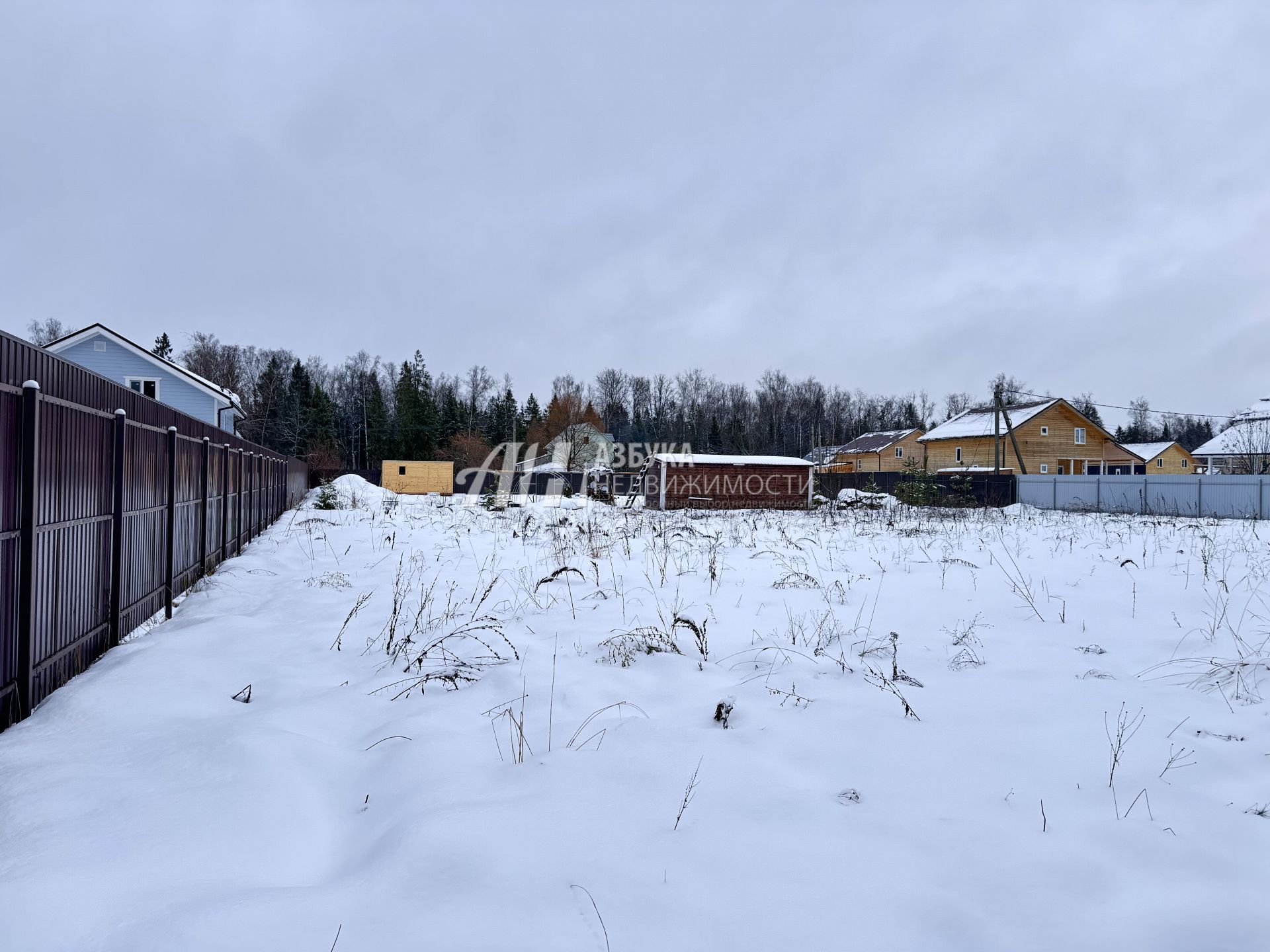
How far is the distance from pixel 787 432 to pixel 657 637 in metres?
62.9

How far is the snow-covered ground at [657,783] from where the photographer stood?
5.73 ft

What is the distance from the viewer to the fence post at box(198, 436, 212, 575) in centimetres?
700

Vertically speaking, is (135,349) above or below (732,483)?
above

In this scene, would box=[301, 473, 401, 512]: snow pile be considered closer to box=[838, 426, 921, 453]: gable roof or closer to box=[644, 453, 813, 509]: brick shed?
box=[644, 453, 813, 509]: brick shed

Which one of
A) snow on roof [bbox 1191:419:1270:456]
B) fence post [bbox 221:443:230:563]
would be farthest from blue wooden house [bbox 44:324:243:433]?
snow on roof [bbox 1191:419:1270:456]

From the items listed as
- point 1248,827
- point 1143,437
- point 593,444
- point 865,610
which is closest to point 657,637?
point 865,610

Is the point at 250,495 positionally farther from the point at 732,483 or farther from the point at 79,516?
the point at 732,483

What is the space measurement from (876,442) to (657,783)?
50585 millimetres

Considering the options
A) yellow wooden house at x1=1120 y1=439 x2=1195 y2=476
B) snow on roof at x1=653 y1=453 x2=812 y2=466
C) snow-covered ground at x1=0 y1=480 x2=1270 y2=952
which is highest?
yellow wooden house at x1=1120 y1=439 x2=1195 y2=476

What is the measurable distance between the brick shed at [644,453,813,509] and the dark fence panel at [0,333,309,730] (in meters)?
19.7

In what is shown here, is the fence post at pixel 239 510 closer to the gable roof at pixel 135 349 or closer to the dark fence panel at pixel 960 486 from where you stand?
the gable roof at pixel 135 349

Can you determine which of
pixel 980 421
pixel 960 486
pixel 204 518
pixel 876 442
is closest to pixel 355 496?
pixel 204 518

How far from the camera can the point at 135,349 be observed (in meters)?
21.7

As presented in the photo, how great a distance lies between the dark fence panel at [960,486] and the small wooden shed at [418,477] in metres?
20.9
